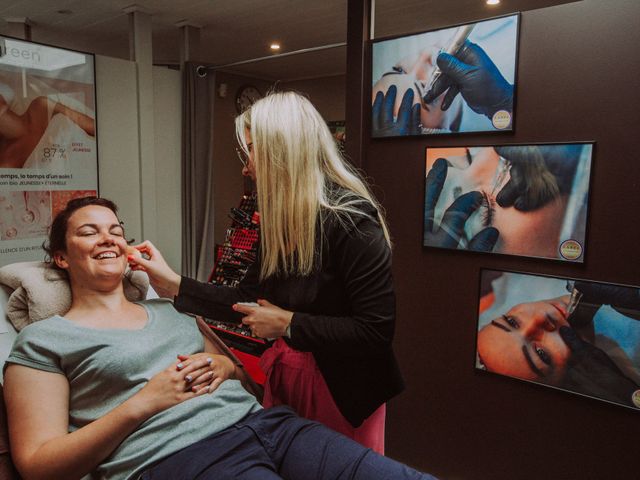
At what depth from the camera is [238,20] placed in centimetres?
407

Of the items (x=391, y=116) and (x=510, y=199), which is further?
(x=391, y=116)

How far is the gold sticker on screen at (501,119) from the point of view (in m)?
1.91

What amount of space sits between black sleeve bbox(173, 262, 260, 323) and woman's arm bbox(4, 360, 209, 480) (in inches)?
12.9

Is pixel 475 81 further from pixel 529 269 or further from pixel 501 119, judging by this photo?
pixel 529 269

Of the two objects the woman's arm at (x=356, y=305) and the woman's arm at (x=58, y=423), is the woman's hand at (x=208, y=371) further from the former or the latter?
the woman's arm at (x=356, y=305)

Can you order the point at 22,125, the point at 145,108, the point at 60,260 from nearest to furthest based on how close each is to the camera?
1. the point at 60,260
2. the point at 22,125
3. the point at 145,108

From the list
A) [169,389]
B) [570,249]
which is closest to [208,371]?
[169,389]

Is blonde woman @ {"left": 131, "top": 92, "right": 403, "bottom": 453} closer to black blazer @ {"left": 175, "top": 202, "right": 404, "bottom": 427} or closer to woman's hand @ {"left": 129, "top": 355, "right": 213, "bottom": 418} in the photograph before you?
black blazer @ {"left": 175, "top": 202, "right": 404, "bottom": 427}

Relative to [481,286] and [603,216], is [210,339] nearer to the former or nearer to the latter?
[481,286]

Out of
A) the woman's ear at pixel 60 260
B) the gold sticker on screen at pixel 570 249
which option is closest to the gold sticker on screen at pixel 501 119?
the gold sticker on screen at pixel 570 249

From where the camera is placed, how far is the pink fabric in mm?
1331

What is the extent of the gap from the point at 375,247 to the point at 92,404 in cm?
83

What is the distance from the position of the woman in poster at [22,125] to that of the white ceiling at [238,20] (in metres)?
1.11

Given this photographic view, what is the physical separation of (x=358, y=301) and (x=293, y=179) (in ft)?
1.13
